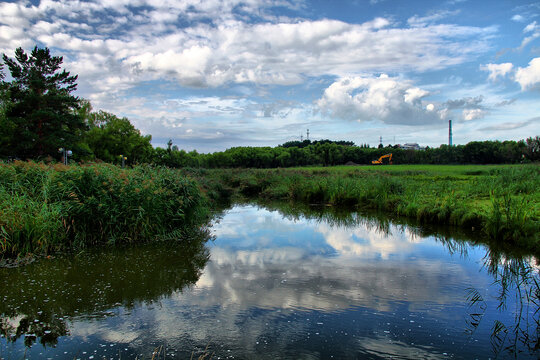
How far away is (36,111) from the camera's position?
30969mm

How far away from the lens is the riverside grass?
26.0 ft

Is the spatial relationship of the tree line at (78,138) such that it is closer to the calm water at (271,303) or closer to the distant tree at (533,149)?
the distant tree at (533,149)

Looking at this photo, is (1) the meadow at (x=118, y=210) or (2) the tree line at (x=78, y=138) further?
(2) the tree line at (x=78, y=138)

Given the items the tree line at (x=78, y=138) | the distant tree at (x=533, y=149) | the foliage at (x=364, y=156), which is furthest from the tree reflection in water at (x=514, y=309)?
the distant tree at (x=533, y=149)

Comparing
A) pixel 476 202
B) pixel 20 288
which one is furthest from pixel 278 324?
pixel 476 202

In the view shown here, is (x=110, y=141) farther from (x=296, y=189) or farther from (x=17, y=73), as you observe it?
(x=296, y=189)

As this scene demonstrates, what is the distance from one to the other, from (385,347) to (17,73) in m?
39.7

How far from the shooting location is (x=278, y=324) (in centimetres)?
480

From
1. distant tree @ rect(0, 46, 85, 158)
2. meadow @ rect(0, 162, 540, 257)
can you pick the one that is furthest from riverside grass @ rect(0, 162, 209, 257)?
distant tree @ rect(0, 46, 85, 158)

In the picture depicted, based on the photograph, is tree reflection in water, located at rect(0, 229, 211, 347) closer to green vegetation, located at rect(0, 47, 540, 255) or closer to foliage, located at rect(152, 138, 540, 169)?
green vegetation, located at rect(0, 47, 540, 255)

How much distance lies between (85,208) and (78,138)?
3057cm

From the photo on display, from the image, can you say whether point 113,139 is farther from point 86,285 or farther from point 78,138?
point 86,285

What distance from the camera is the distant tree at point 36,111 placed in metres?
31.2

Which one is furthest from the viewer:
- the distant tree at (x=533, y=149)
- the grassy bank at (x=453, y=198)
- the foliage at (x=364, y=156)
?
the foliage at (x=364, y=156)
